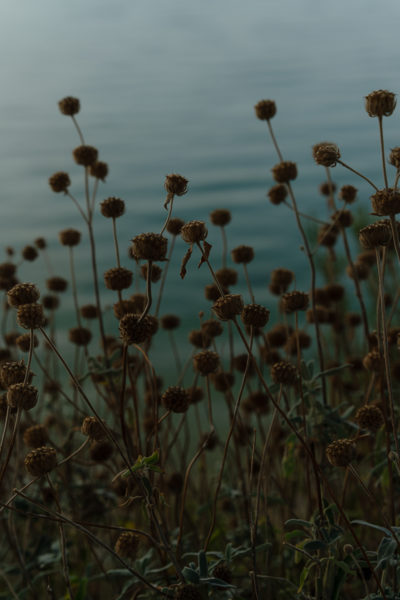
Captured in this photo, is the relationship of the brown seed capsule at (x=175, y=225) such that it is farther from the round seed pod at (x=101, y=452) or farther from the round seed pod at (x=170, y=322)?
the round seed pod at (x=101, y=452)

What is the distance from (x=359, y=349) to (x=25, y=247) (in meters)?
1.04

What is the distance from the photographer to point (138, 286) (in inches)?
50.0

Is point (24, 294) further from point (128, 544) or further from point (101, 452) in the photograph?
point (101, 452)

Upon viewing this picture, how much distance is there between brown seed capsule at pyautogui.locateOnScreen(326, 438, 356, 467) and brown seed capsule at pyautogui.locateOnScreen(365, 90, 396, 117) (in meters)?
0.34

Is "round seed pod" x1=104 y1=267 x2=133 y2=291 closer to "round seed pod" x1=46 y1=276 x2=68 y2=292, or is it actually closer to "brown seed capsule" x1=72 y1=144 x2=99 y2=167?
"brown seed capsule" x1=72 y1=144 x2=99 y2=167

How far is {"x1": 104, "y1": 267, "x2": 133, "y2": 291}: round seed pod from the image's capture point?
89 cm

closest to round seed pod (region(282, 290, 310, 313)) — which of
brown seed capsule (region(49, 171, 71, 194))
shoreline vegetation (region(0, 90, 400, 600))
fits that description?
shoreline vegetation (region(0, 90, 400, 600))

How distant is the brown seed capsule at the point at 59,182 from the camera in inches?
47.4

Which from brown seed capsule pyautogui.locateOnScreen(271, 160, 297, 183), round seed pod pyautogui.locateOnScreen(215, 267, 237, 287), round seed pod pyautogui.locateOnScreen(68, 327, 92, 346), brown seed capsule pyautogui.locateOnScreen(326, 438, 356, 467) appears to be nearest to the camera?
brown seed capsule pyautogui.locateOnScreen(326, 438, 356, 467)

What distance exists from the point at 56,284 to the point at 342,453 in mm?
1000

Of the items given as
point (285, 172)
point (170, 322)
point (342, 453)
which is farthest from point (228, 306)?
point (170, 322)

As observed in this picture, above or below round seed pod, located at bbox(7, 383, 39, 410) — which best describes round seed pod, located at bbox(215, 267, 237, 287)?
above

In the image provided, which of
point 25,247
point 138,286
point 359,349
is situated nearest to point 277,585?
point 138,286

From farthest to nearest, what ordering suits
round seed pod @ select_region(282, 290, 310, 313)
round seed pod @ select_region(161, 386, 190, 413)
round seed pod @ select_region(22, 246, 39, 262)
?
round seed pod @ select_region(22, 246, 39, 262) → round seed pod @ select_region(282, 290, 310, 313) → round seed pod @ select_region(161, 386, 190, 413)
